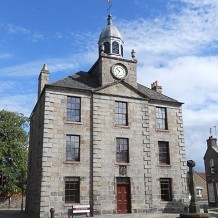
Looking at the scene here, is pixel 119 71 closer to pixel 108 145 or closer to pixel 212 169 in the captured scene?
pixel 108 145

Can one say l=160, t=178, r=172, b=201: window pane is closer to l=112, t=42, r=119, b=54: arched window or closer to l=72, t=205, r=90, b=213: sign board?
l=72, t=205, r=90, b=213: sign board

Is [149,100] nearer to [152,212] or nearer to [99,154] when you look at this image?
[99,154]

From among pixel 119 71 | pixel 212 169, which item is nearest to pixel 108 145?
pixel 119 71

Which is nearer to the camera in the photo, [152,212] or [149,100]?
[152,212]

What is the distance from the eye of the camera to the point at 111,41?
1137 inches

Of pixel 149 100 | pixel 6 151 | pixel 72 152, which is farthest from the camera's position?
pixel 6 151

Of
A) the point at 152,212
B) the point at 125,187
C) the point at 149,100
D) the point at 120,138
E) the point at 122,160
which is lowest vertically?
the point at 152,212

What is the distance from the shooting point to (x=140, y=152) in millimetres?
25078

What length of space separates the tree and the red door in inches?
766

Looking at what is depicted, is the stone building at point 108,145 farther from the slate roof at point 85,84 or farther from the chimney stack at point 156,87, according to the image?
the chimney stack at point 156,87

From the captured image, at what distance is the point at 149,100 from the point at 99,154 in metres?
7.10

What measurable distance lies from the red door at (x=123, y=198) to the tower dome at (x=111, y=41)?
1226 centimetres

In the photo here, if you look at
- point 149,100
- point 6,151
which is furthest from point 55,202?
point 6,151

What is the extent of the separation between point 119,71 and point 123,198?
35.7 feet
